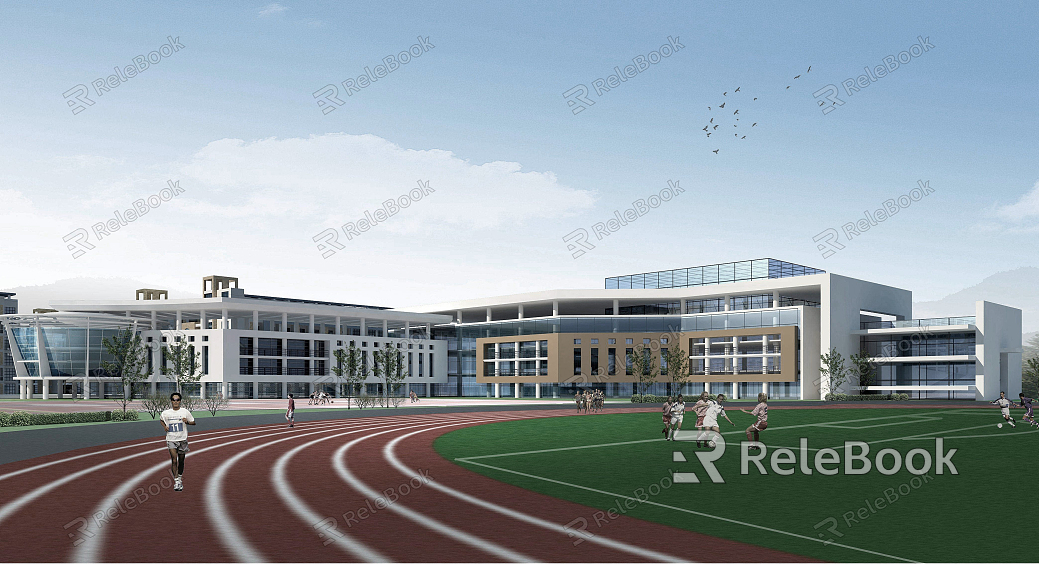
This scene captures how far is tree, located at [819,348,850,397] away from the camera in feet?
234

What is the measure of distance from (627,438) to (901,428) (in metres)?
11.1

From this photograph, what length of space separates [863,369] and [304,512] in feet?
232

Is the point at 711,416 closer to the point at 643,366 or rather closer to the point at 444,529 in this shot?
the point at 444,529

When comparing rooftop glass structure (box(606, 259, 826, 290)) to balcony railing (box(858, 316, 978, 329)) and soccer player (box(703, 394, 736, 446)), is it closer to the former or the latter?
balcony railing (box(858, 316, 978, 329))

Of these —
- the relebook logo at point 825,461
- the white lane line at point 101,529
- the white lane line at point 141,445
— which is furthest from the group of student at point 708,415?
the white lane line at point 141,445

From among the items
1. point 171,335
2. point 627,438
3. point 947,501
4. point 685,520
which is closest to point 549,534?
point 685,520

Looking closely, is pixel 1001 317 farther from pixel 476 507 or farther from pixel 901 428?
pixel 476 507

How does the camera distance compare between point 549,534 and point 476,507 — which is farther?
point 476,507

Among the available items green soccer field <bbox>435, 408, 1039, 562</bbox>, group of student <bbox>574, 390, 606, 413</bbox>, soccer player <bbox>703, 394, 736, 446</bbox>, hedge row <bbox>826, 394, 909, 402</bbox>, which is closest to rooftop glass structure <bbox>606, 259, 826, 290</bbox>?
hedge row <bbox>826, 394, 909, 402</bbox>

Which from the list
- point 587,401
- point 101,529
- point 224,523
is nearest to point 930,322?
point 587,401

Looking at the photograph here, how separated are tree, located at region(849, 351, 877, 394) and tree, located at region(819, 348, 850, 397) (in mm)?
1088

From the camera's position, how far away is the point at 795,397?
75.1m

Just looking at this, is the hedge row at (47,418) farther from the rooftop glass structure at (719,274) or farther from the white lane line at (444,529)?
the rooftop glass structure at (719,274)

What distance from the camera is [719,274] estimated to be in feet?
296
